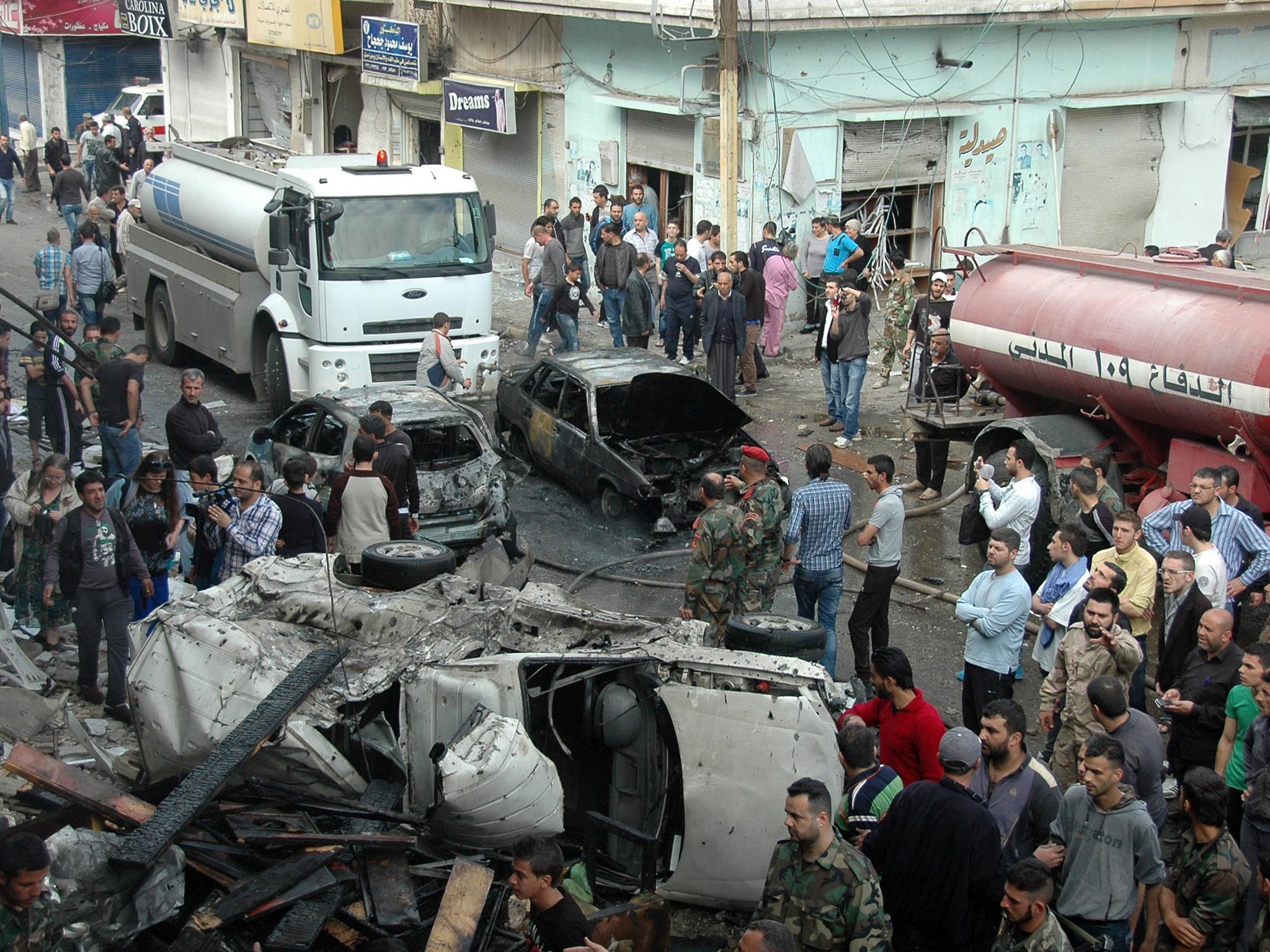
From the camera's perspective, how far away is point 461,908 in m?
5.77

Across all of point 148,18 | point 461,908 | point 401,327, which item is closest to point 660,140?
point 401,327

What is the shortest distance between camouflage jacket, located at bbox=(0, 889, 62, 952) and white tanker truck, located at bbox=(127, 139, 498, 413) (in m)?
9.01

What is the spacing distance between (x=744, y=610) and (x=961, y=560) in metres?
3.59

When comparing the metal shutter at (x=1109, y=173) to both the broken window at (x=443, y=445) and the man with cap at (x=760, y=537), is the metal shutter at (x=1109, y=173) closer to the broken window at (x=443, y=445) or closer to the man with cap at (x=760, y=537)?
the broken window at (x=443, y=445)

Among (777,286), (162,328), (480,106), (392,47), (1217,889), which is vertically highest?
(392,47)

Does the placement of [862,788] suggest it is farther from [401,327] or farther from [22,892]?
[401,327]

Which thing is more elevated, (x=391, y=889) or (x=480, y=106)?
(x=480, y=106)

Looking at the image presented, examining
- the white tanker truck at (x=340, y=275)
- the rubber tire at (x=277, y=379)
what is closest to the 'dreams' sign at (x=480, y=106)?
the white tanker truck at (x=340, y=275)

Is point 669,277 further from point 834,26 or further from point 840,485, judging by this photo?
point 840,485

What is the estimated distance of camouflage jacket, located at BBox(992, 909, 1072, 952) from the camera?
4.81 m

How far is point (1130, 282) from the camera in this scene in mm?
11141

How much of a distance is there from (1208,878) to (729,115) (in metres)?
13.5

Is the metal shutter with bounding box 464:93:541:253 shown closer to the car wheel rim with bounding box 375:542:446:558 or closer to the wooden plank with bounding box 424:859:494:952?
the car wheel rim with bounding box 375:542:446:558

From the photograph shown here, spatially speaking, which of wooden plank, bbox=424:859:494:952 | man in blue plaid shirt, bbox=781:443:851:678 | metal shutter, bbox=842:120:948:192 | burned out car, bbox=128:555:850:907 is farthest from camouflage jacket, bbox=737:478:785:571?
metal shutter, bbox=842:120:948:192
